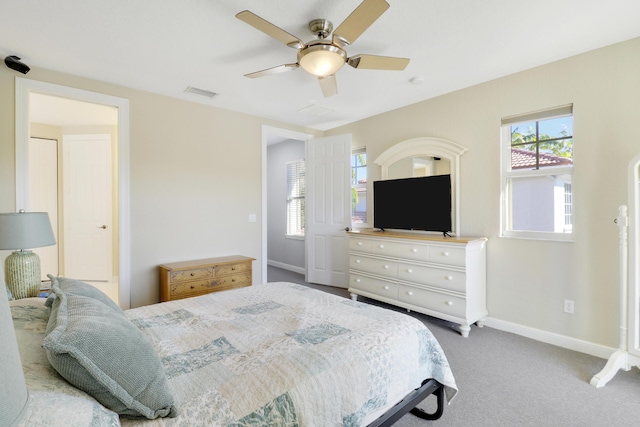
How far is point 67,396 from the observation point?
0.84 m

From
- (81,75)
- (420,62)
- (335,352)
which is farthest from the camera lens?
(81,75)

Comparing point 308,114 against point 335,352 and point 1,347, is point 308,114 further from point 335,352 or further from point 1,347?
point 1,347

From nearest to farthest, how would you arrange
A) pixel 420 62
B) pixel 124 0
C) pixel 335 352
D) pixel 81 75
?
pixel 335 352 → pixel 124 0 → pixel 420 62 → pixel 81 75

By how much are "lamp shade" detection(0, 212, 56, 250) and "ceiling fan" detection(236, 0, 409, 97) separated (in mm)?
1975

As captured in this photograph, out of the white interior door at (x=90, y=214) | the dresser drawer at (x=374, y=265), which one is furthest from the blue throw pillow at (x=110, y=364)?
the white interior door at (x=90, y=214)

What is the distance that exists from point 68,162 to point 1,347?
19.5ft

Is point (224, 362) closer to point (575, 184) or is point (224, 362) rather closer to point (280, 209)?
point (575, 184)

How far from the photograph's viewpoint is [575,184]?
Result: 110 inches

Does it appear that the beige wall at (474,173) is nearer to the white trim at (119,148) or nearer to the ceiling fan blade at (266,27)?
the white trim at (119,148)

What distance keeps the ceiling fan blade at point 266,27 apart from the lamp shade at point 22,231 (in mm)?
2011

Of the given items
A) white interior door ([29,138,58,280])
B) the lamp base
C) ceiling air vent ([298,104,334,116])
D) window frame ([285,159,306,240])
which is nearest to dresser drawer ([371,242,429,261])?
ceiling air vent ([298,104,334,116])

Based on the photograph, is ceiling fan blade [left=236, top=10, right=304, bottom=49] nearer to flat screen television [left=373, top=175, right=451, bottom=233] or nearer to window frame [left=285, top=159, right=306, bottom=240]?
flat screen television [left=373, top=175, right=451, bottom=233]

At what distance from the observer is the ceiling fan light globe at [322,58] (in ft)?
7.16

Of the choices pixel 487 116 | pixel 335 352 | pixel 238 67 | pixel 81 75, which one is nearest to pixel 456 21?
pixel 487 116
